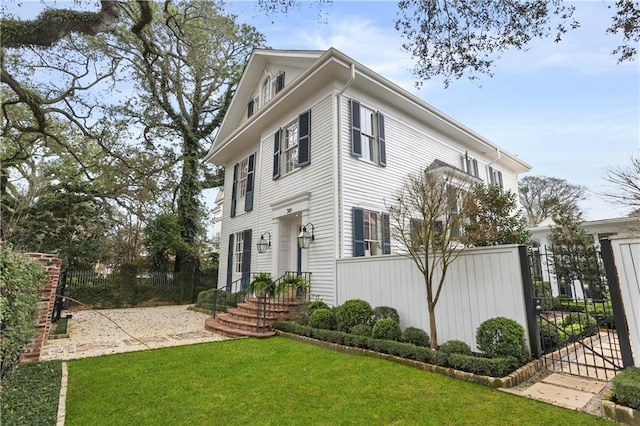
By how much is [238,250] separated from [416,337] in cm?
887

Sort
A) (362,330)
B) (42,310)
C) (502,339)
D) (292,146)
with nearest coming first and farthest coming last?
(502,339)
(42,310)
(362,330)
(292,146)

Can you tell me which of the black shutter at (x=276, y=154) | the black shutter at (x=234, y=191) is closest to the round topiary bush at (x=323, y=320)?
the black shutter at (x=276, y=154)

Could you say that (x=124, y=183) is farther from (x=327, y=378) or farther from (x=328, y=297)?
(x=327, y=378)

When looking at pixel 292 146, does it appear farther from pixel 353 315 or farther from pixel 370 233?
pixel 353 315

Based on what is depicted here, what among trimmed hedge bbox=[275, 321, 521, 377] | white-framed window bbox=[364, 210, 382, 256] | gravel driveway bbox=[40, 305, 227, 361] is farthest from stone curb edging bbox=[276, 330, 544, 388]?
gravel driveway bbox=[40, 305, 227, 361]

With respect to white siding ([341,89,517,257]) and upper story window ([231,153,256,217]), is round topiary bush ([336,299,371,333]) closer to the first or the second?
white siding ([341,89,517,257])

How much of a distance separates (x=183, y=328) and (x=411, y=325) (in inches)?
238

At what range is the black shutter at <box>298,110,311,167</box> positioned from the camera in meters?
9.26

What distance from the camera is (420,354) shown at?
482 centimetres

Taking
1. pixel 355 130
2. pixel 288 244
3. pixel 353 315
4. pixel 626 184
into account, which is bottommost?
pixel 353 315

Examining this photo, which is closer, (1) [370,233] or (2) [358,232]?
(2) [358,232]

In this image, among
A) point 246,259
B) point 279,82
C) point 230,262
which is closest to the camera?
point 279,82

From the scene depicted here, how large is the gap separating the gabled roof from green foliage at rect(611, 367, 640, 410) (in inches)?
294

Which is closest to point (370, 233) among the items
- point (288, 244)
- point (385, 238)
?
point (385, 238)
